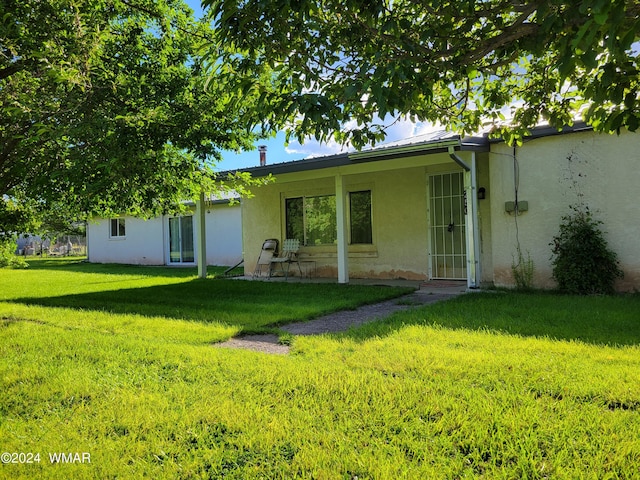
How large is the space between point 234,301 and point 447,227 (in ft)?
16.1

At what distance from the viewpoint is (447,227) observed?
1008 cm

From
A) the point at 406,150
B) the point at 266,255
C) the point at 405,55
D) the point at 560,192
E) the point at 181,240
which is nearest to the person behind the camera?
the point at 405,55

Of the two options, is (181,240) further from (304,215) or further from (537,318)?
(537,318)

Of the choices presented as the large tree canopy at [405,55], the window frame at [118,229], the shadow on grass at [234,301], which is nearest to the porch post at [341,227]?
the shadow on grass at [234,301]

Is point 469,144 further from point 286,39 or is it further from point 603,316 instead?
point 286,39

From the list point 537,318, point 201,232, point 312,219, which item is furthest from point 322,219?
point 537,318

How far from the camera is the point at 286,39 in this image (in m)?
2.94

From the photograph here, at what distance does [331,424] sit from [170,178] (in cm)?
370

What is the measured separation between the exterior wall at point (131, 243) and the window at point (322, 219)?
8.92m

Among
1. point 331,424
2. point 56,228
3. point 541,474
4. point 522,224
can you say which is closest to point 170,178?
point 331,424

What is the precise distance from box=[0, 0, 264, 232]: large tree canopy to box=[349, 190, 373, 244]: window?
5315 millimetres

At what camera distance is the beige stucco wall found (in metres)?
10.3

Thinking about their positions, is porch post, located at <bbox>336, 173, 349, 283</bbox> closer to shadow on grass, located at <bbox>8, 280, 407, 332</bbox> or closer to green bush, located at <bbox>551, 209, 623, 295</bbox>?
shadow on grass, located at <bbox>8, 280, 407, 332</bbox>

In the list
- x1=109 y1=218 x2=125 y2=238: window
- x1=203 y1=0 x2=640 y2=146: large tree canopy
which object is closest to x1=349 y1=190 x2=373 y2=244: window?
x1=203 y1=0 x2=640 y2=146: large tree canopy
